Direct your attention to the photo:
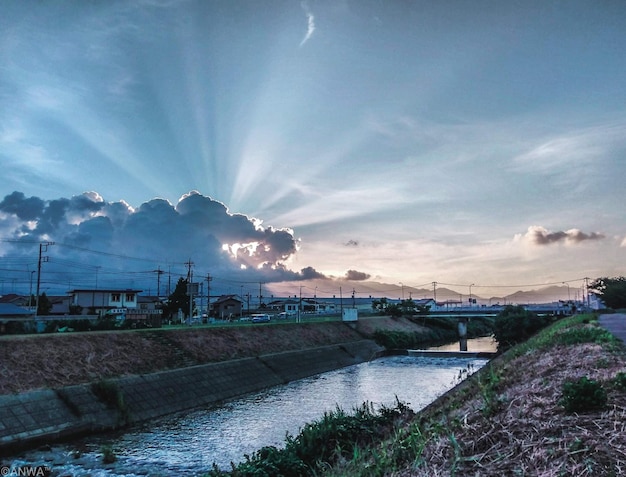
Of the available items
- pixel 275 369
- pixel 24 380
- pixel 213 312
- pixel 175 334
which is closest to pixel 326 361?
pixel 275 369

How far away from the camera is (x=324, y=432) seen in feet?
56.5

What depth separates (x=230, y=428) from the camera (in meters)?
28.5

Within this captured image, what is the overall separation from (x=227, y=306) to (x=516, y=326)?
7157 centimetres

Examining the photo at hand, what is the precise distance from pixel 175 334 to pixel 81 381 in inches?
675

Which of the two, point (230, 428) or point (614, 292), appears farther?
point (614, 292)

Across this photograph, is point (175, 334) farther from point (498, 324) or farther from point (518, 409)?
point (498, 324)

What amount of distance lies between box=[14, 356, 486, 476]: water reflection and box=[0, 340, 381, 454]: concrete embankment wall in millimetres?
1272

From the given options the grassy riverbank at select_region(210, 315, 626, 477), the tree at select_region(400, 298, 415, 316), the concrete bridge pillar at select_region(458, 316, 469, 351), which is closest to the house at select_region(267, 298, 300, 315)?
the tree at select_region(400, 298, 415, 316)

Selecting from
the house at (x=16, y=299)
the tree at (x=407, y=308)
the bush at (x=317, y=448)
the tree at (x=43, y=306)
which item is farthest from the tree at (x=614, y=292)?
the house at (x=16, y=299)

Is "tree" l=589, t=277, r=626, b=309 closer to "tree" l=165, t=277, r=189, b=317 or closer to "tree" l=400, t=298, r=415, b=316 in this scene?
"tree" l=400, t=298, r=415, b=316

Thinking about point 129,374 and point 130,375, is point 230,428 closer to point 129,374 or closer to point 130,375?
point 130,375

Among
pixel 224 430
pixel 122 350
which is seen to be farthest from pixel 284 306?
pixel 224 430

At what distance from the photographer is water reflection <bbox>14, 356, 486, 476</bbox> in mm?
21375

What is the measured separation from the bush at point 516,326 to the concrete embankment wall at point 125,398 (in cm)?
4464
